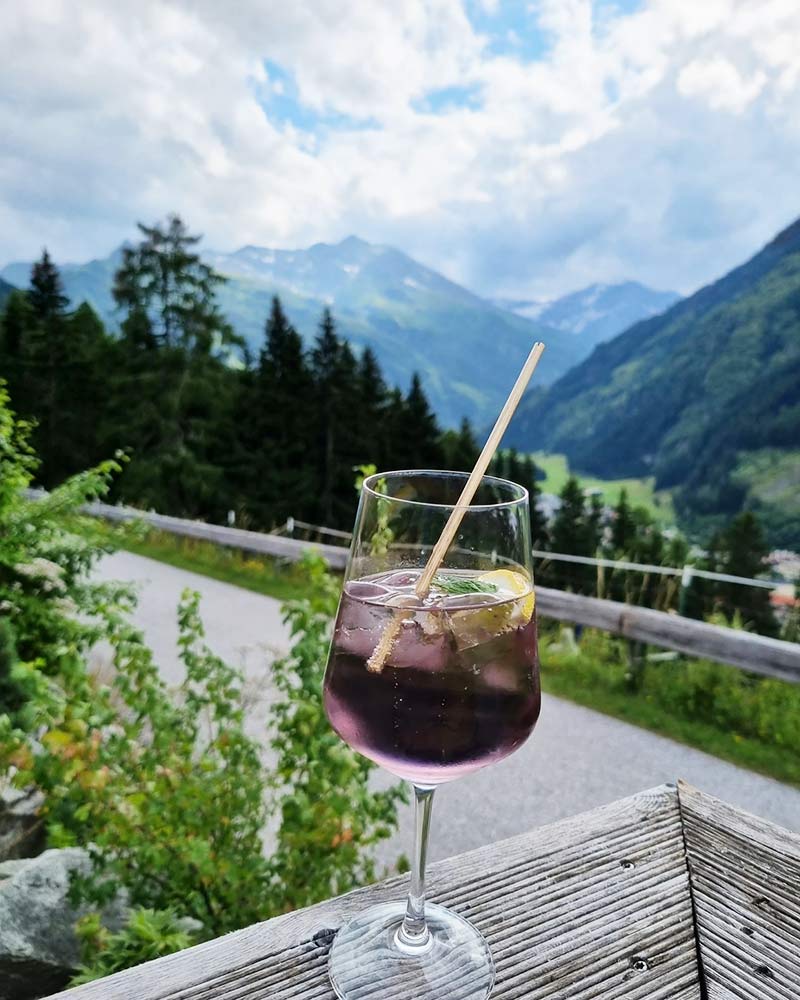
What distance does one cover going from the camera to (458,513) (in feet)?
2.96

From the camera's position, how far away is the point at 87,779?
213cm

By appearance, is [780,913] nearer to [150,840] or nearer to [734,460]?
[150,840]

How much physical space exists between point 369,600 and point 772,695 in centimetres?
498

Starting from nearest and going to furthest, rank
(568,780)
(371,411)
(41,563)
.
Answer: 1. (41,563)
2. (568,780)
3. (371,411)

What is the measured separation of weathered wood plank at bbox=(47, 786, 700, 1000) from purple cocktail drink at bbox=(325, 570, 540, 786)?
20 cm

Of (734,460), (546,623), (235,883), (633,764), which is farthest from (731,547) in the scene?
(734,460)

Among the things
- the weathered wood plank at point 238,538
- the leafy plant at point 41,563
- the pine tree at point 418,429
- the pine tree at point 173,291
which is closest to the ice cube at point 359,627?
the leafy plant at point 41,563

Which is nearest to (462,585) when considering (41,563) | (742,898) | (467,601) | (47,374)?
(467,601)

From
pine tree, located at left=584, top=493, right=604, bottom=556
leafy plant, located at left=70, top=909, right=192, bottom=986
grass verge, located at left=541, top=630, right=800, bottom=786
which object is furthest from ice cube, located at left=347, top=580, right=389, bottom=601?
pine tree, located at left=584, top=493, right=604, bottom=556

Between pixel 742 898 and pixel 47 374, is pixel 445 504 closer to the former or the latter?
pixel 742 898

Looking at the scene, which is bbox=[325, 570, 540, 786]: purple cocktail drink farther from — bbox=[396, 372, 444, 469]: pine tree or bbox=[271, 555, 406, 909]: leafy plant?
bbox=[396, 372, 444, 469]: pine tree

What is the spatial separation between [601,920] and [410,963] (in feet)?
0.82

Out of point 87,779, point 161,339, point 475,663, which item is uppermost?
point 161,339

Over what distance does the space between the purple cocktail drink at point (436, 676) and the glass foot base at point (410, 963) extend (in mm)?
180
